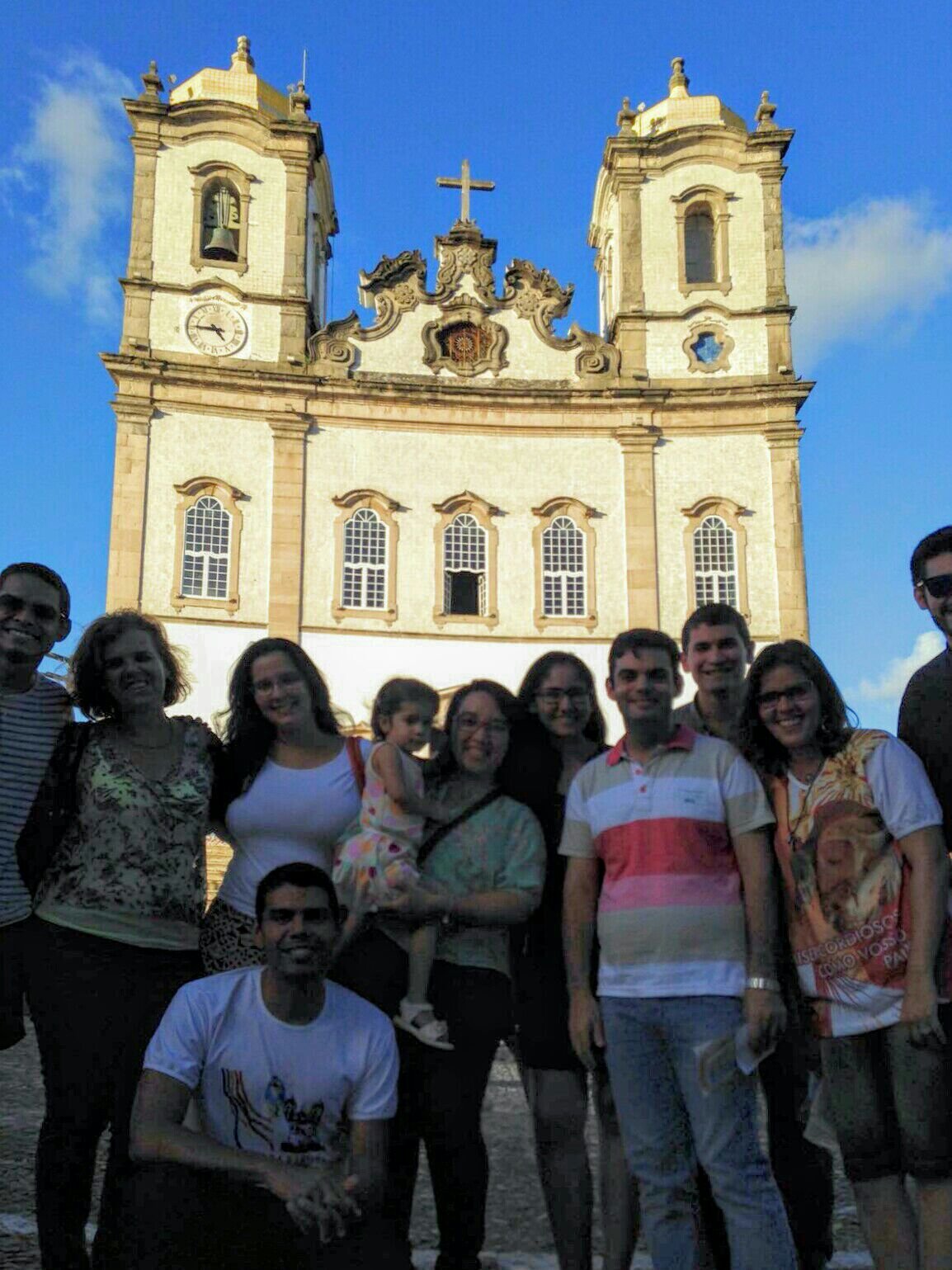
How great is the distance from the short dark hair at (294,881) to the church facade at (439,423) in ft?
58.0

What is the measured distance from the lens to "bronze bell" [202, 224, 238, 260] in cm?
2394

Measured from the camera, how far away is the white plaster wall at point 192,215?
23.9 metres

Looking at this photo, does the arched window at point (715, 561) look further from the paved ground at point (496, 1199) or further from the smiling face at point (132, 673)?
the smiling face at point (132, 673)

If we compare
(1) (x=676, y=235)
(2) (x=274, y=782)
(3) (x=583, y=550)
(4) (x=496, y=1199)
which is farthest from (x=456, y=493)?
(2) (x=274, y=782)

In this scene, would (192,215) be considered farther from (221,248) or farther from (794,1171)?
(794,1171)

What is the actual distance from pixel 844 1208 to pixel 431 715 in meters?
3.04

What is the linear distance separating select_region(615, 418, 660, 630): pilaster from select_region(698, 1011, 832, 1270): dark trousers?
17.8 metres

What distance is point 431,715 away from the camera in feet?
15.0

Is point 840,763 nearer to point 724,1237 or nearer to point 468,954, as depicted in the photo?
point 468,954

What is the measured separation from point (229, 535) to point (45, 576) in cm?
1815

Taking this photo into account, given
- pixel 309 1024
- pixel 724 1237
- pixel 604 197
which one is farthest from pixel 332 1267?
pixel 604 197

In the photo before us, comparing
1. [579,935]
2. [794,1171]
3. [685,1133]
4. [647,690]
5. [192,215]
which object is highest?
[192,215]

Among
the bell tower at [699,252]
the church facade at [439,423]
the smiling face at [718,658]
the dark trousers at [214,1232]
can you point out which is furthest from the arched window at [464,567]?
the dark trousers at [214,1232]

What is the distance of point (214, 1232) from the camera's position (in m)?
3.32
